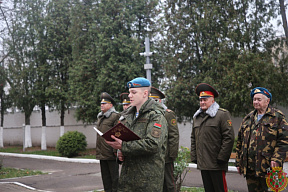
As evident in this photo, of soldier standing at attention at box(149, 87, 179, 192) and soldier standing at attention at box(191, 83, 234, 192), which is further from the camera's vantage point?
soldier standing at attention at box(149, 87, 179, 192)

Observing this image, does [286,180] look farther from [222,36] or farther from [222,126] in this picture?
[222,36]

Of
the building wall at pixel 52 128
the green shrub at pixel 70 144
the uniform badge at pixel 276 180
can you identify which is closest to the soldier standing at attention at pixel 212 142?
the uniform badge at pixel 276 180

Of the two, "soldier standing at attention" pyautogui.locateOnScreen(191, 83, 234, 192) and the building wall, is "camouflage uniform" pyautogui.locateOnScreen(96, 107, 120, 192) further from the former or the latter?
the building wall

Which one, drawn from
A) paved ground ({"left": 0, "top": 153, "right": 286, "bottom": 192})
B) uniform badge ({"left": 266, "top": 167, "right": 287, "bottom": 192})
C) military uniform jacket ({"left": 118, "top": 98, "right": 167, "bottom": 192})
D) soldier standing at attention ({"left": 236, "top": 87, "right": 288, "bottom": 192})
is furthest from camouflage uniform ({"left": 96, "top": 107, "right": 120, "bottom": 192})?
military uniform jacket ({"left": 118, "top": 98, "right": 167, "bottom": 192})

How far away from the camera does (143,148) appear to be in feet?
11.3

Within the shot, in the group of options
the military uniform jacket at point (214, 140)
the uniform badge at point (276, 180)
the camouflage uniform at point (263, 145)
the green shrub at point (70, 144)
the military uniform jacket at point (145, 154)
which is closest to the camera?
the military uniform jacket at point (145, 154)

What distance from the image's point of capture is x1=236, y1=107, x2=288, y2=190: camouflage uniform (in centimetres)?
485

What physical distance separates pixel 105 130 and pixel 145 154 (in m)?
4.03

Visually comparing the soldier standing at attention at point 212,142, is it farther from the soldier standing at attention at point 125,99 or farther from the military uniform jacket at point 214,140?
the soldier standing at attention at point 125,99

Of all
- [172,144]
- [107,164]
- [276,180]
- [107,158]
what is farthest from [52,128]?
[276,180]

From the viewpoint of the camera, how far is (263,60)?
1464 centimetres

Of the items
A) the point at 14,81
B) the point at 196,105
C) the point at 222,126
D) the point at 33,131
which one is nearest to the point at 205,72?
the point at 196,105

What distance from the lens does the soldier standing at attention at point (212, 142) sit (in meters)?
5.52

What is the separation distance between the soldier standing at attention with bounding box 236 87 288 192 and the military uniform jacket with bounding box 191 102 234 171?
29 centimetres
